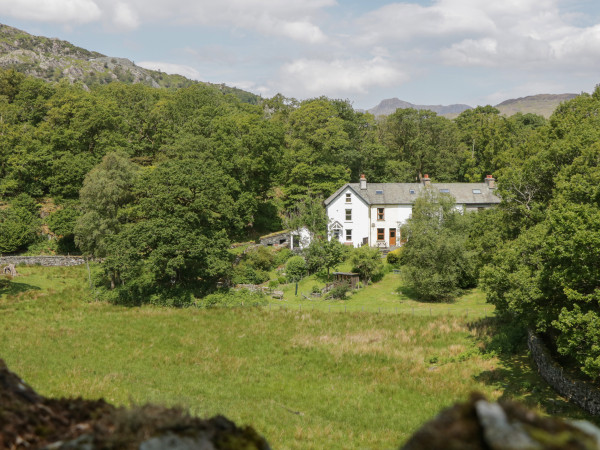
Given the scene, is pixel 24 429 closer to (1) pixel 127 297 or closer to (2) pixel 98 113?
(1) pixel 127 297

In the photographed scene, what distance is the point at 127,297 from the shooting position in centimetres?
4019

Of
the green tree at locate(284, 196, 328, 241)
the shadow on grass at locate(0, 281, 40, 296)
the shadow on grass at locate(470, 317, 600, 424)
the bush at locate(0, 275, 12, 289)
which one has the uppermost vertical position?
the green tree at locate(284, 196, 328, 241)

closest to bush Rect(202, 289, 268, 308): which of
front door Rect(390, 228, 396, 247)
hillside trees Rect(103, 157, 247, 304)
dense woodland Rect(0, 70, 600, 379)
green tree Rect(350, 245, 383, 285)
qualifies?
hillside trees Rect(103, 157, 247, 304)

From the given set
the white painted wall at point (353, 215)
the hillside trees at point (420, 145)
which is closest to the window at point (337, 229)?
the white painted wall at point (353, 215)

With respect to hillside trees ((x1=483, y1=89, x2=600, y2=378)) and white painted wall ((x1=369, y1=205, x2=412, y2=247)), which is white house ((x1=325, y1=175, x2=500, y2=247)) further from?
hillside trees ((x1=483, y1=89, x2=600, y2=378))

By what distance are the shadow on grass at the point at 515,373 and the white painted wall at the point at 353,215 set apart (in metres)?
26.9

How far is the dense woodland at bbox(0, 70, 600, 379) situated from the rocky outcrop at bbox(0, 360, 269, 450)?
16.8 m

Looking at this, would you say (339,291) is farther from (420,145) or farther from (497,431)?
(420,145)

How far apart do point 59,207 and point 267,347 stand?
4828 centimetres

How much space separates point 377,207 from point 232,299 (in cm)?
2687

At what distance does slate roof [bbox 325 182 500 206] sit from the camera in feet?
190

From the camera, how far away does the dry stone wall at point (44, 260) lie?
51.0m

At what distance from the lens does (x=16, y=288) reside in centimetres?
4003

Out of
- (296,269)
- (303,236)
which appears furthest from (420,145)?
(296,269)
